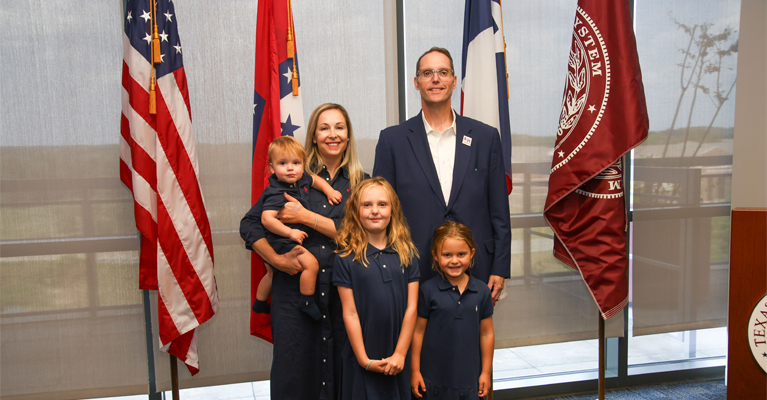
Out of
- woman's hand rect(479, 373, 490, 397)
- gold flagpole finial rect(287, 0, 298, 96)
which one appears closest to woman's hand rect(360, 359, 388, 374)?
woman's hand rect(479, 373, 490, 397)

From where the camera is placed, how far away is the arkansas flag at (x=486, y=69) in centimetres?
242

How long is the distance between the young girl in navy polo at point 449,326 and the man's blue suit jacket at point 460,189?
125mm

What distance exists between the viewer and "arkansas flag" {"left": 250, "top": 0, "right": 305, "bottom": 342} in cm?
226

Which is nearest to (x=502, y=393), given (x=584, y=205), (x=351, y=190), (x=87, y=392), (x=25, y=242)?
(x=584, y=205)

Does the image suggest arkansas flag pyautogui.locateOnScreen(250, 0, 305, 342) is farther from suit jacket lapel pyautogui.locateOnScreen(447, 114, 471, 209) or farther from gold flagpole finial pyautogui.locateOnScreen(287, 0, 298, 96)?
suit jacket lapel pyautogui.locateOnScreen(447, 114, 471, 209)

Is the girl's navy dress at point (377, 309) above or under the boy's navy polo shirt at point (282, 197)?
under

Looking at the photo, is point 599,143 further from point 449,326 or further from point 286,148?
point 286,148

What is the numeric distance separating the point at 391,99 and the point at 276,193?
113cm

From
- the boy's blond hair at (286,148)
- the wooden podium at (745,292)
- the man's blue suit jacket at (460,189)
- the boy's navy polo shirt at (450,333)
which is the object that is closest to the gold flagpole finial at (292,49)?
the boy's blond hair at (286,148)

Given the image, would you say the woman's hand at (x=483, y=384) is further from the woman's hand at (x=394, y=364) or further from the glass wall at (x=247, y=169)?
the glass wall at (x=247, y=169)

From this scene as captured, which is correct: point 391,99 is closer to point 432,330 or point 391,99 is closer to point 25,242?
point 432,330

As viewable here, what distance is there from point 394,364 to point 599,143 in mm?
1588

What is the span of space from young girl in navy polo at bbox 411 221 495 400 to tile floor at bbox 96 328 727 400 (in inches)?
52.0

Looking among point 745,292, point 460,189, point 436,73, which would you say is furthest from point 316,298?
point 745,292
